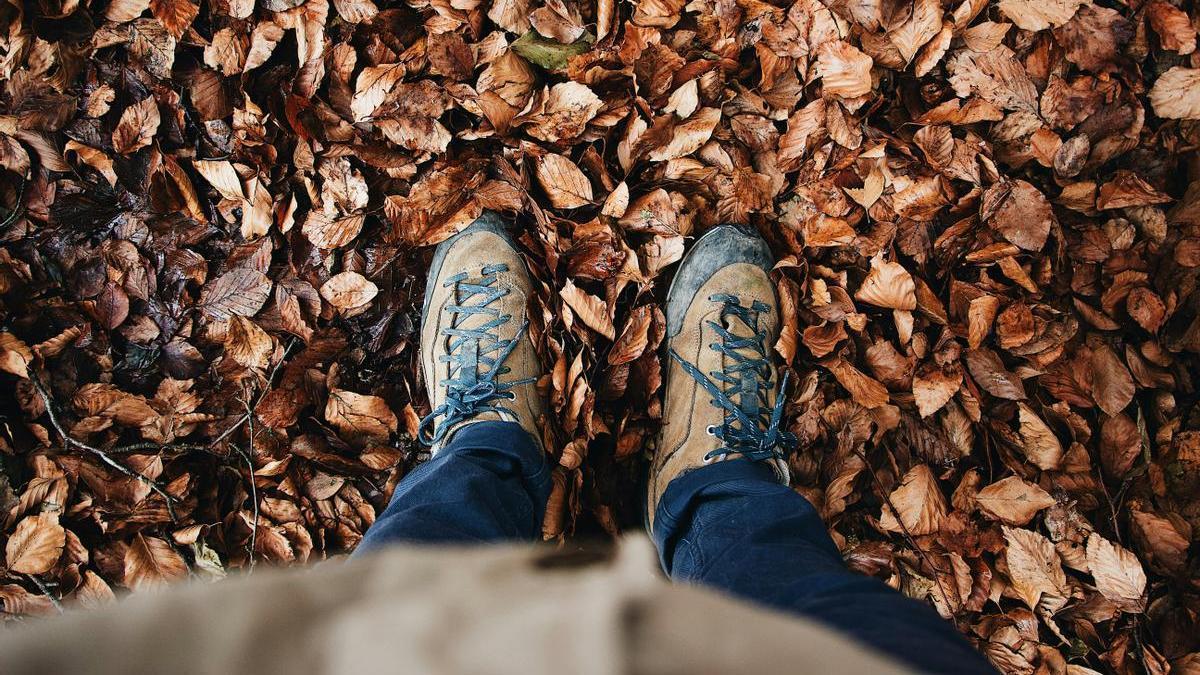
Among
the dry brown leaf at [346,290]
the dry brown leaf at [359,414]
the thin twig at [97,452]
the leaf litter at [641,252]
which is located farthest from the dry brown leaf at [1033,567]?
the thin twig at [97,452]

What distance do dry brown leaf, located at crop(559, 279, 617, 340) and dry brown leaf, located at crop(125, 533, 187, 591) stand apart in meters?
0.78

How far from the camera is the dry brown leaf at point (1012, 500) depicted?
1066mm

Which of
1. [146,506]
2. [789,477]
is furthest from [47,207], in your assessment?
[789,477]

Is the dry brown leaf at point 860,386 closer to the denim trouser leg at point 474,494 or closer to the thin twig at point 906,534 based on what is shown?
the thin twig at point 906,534

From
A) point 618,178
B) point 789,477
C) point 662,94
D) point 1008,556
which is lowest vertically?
point 1008,556

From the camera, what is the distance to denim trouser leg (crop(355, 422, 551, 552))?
76 cm

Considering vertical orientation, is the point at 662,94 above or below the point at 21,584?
above

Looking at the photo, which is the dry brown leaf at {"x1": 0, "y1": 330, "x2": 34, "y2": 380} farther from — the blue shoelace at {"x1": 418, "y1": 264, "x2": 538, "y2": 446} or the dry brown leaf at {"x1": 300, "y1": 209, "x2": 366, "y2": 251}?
the blue shoelace at {"x1": 418, "y1": 264, "x2": 538, "y2": 446}

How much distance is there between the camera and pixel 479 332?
1168 millimetres

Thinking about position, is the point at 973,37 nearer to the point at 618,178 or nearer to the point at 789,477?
the point at 618,178

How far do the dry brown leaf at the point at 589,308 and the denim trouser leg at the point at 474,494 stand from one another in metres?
0.22

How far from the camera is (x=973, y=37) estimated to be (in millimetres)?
A: 1094

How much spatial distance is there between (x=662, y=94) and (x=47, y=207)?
1062 mm

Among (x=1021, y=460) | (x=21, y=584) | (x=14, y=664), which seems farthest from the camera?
(x=1021, y=460)
